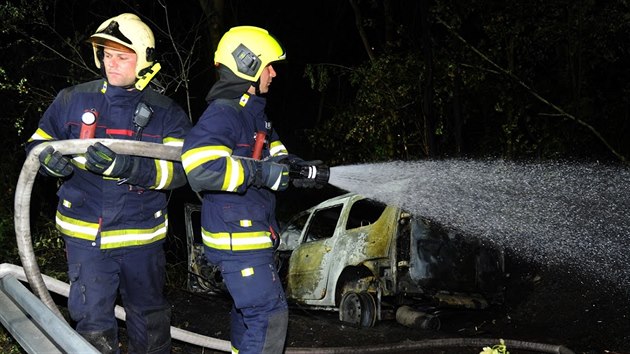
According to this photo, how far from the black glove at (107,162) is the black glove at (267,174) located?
0.63 meters

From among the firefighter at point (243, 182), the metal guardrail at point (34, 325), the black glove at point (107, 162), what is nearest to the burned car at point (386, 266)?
the firefighter at point (243, 182)

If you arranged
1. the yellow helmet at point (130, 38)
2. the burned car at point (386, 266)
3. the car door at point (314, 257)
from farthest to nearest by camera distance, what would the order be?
the car door at point (314, 257), the burned car at point (386, 266), the yellow helmet at point (130, 38)

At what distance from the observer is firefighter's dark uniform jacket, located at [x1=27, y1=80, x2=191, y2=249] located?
3.69 m

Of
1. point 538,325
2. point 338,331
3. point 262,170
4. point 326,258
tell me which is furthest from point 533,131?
point 262,170

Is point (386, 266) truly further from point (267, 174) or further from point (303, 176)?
point (267, 174)

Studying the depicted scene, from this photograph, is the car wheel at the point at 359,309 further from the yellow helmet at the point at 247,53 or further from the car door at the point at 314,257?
the yellow helmet at the point at 247,53

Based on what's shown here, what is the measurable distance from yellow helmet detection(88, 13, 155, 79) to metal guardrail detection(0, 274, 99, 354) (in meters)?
1.34

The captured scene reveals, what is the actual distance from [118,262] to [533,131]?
761 cm

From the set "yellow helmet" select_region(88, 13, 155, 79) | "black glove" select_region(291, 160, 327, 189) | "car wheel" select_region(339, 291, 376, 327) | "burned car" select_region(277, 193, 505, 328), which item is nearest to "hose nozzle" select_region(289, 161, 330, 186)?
"black glove" select_region(291, 160, 327, 189)

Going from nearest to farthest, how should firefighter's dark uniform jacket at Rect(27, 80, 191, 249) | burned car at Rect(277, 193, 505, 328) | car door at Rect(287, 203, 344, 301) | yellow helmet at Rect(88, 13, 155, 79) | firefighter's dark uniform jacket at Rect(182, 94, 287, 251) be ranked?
1. firefighter's dark uniform jacket at Rect(182, 94, 287, 251)
2. firefighter's dark uniform jacket at Rect(27, 80, 191, 249)
3. yellow helmet at Rect(88, 13, 155, 79)
4. burned car at Rect(277, 193, 505, 328)
5. car door at Rect(287, 203, 344, 301)

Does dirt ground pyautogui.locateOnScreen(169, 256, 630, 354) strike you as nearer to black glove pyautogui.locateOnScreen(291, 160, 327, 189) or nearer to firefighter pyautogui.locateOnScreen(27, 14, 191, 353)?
firefighter pyautogui.locateOnScreen(27, 14, 191, 353)

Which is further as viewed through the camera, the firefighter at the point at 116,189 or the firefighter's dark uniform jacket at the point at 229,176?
the firefighter at the point at 116,189

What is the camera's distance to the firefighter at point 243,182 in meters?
3.46

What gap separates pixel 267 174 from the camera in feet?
11.8
